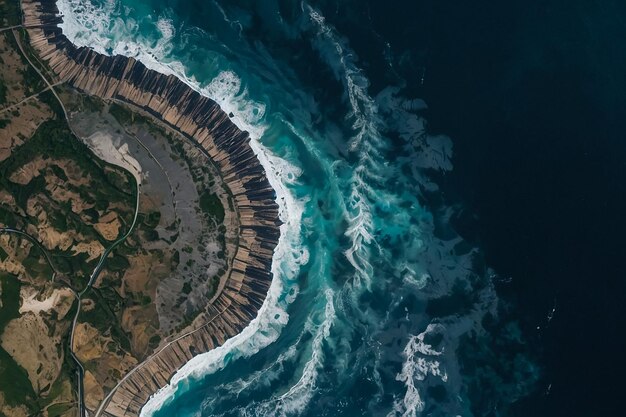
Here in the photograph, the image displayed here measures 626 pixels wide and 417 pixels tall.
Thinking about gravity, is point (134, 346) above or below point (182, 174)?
below

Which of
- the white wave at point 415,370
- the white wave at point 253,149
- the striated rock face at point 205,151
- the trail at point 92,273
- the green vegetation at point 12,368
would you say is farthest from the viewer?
the white wave at point 253,149

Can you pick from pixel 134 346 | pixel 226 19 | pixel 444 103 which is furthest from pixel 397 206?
pixel 134 346

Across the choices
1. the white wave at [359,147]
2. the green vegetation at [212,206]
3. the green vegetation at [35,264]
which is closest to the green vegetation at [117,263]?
the green vegetation at [35,264]

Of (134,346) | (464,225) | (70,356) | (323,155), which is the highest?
(464,225)

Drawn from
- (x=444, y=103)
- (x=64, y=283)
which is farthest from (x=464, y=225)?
(x=64, y=283)

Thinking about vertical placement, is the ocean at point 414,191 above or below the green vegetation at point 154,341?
above

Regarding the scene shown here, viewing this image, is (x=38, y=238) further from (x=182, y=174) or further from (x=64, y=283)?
(x=182, y=174)

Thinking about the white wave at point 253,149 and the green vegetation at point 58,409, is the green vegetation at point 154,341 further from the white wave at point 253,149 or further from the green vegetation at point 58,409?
the green vegetation at point 58,409
